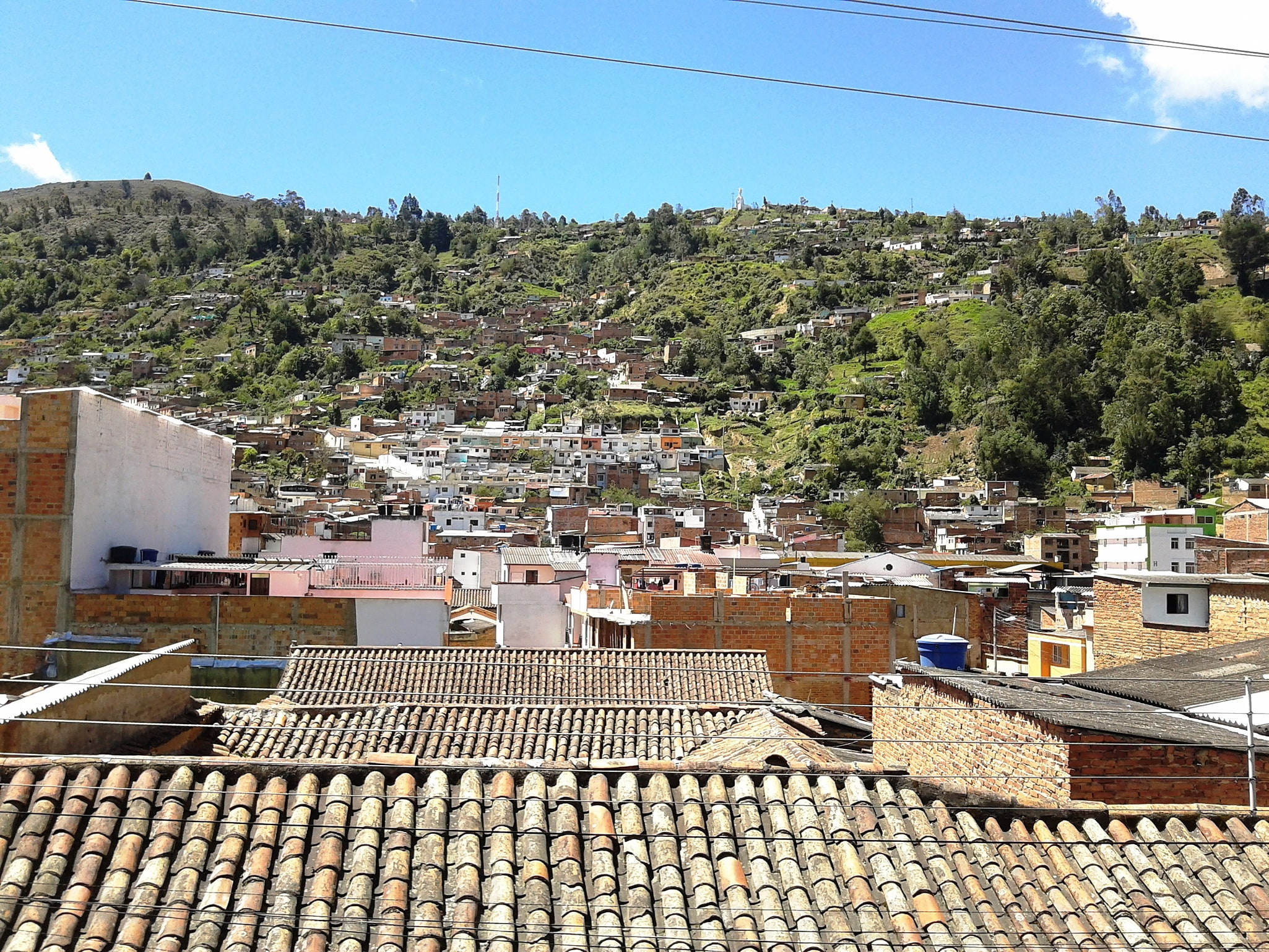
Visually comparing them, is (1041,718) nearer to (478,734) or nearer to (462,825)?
(462,825)

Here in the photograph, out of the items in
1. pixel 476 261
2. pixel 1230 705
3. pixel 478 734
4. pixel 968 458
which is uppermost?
pixel 476 261

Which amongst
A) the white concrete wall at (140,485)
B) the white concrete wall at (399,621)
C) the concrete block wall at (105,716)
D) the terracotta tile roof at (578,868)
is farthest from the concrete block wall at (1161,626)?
the white concrete wall at (140,485)

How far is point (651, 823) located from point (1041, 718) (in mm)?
3756

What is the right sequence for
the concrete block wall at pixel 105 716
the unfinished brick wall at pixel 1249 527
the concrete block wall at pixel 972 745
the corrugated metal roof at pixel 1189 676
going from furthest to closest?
the unfinished brick wall at pixel 1249 527 < the corrugated metal roof at pixel 1189 676 < the concrete block wall at pixel 972 745 < the concrete block wall at pixel 105 716

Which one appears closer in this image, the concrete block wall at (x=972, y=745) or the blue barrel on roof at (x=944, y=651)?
the concrete block wall at (x=972, y=745)

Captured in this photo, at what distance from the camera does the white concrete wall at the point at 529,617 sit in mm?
25438

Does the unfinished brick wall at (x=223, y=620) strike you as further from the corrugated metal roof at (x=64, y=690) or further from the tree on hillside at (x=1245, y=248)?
the tree on hillside at (x=1245, y=248)

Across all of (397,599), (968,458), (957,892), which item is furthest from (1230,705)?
(968,458)

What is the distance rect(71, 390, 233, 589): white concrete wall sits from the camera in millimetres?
14656

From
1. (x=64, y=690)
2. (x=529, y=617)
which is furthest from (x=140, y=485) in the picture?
(x=64, y=690)

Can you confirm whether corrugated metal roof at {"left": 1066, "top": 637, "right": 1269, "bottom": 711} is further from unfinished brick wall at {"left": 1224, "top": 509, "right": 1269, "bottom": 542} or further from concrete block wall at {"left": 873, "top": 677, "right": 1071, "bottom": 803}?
unfinished brick wall at {"left": 1224, "top": 509, "right": 1269, "bottom": 542}

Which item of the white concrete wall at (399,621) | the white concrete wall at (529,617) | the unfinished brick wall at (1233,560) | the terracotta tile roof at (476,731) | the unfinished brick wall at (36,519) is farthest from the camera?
the white concrete wall at (529,617)

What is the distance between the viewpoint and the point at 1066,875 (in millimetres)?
4684

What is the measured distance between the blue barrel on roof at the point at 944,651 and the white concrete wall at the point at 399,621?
654cm
